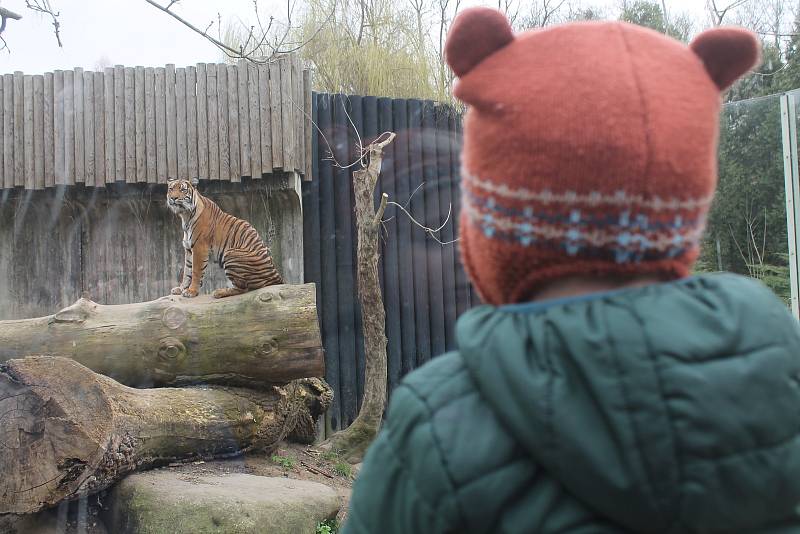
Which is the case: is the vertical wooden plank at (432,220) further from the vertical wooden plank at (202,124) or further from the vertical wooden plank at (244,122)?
the vertical wooden plank at (202,124)

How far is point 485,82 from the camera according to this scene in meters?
1.10

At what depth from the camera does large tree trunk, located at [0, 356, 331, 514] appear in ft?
12.6

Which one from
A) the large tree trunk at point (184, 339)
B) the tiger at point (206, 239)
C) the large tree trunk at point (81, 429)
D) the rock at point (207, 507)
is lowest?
the rock at point (207, 507)

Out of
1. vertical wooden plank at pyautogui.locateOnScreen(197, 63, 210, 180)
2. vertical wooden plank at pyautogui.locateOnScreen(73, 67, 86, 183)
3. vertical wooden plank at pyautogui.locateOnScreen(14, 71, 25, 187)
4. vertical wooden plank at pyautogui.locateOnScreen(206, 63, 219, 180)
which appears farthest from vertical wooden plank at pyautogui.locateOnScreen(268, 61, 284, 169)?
vertical wooden plank at pyautogui.locateOnScreen(14, 71, 25, 187)

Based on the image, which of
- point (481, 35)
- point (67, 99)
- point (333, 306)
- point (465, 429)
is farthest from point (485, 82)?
point (67, 99)

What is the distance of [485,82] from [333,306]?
6.87 m

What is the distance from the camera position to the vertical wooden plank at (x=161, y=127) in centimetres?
738

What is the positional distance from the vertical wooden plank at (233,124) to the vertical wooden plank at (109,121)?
1212 millimetres

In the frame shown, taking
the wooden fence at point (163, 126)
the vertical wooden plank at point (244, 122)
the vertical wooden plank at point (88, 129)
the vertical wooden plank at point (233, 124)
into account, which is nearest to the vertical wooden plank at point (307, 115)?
the wooden fence at point (163, 126)

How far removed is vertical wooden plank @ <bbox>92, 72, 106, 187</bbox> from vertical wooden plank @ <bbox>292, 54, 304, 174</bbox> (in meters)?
1.98

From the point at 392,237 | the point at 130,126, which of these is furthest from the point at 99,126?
the point at 392,237

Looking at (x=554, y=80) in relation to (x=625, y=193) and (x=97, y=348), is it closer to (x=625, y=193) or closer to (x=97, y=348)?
(x=625, y=193)

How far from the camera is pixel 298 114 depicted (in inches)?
293

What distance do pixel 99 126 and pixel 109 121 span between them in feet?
0.38
